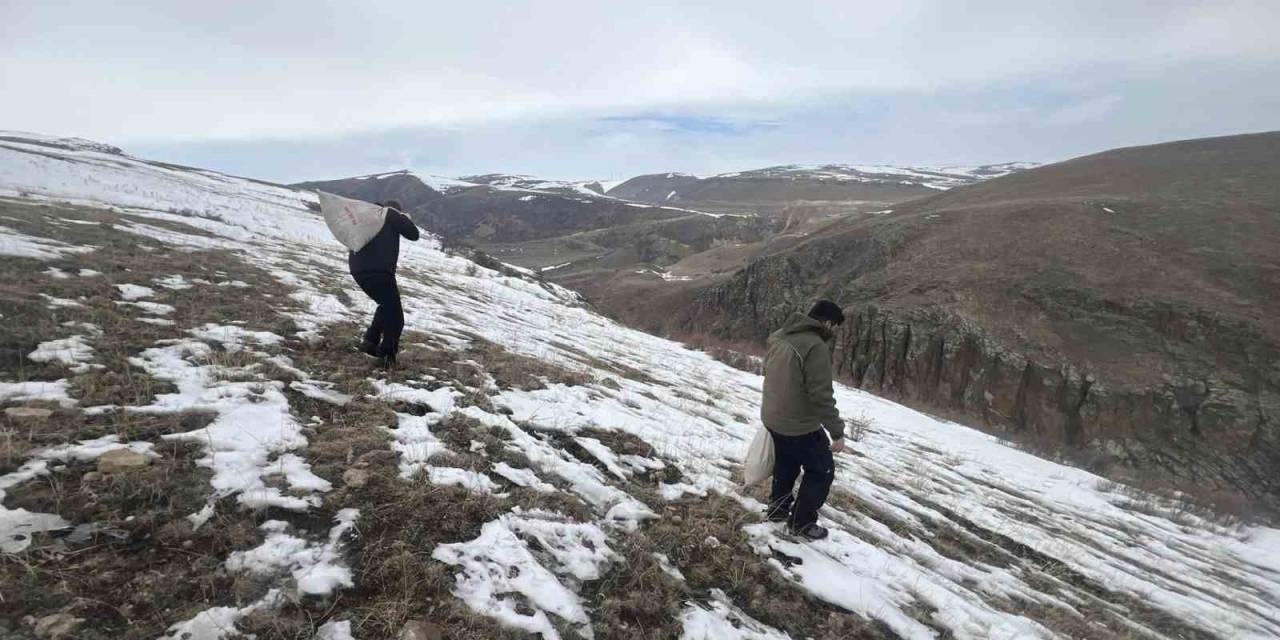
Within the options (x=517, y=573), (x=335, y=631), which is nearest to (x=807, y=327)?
(x=517, y=573)

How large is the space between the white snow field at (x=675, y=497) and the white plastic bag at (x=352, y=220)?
1692 millimetres

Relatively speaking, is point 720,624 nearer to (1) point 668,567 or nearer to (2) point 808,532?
(1) point 668,567

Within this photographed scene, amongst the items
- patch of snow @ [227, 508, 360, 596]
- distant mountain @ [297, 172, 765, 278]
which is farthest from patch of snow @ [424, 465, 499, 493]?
distant mountain @ [297, 172, 765, 278]

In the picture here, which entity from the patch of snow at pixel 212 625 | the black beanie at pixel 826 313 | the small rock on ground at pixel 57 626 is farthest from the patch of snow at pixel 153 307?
the black beanie at pixel 826 313

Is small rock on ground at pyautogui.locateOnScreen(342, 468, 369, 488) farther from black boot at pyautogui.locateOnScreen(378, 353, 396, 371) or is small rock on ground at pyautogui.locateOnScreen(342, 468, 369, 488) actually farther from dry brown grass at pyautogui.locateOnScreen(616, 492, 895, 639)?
black boot at pyautogui.locateOnScreen(378, 353, 396, 371)

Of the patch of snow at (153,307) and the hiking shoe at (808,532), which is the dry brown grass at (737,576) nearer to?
the hiking shoe at (808,532)

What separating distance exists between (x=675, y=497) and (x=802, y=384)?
1761mm

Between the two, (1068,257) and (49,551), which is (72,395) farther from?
(1068,257)

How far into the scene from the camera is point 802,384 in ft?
16.2

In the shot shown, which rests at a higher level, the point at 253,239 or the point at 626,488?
the point at 253,239

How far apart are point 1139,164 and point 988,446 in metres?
54.4

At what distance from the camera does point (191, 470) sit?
3.86m

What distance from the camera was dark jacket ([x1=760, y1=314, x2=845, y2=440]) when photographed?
16.1ft

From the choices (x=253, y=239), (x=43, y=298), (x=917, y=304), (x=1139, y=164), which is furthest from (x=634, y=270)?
(x=43, y=298)
